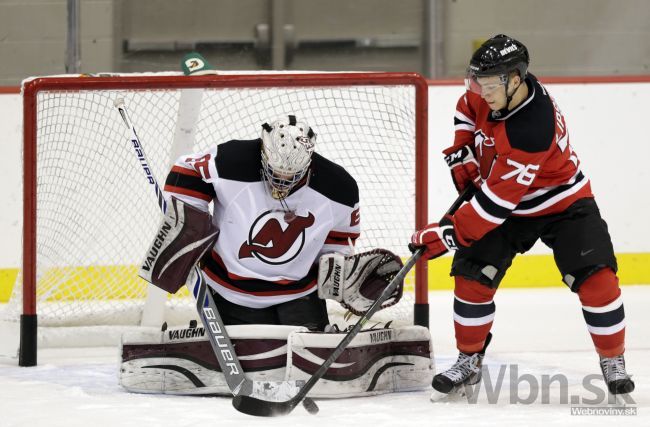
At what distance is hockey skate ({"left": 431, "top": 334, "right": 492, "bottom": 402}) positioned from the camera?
3.04 meters

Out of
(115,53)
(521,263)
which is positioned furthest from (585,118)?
(115,53)

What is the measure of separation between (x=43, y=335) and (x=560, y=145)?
6.29ft

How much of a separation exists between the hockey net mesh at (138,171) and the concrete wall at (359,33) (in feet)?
2.39

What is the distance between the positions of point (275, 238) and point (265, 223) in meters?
0.05

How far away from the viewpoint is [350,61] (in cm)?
548

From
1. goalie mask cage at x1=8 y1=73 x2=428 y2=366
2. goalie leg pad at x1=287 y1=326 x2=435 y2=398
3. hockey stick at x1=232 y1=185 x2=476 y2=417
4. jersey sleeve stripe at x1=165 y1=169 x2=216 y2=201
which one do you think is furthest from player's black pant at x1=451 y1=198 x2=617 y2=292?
goalie mask cage at x1=8 y1=73 x2=428 y2=366

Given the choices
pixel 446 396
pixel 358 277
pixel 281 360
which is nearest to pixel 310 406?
pixel 281 360

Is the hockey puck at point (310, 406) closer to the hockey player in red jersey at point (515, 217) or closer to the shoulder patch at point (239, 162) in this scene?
the hockey player in red jersey at point (515, 217)

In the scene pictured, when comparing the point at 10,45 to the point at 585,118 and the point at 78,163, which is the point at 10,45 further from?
the point at 585,118

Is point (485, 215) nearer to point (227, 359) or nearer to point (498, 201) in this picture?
point (498, 201)

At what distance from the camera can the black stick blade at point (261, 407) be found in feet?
9.28

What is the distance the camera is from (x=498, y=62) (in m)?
2.93

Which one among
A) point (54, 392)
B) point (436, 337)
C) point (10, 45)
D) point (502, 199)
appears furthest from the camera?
point (10, 45)

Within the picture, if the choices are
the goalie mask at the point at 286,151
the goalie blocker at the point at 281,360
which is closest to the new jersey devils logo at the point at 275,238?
the goalie mask at the point at 286,151
